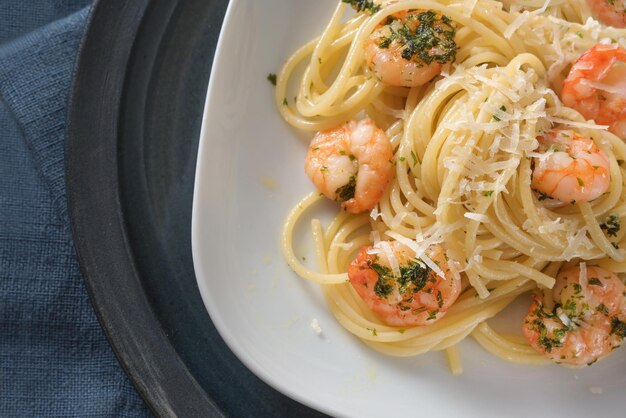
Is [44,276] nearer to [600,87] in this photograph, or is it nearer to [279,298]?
[279,298]

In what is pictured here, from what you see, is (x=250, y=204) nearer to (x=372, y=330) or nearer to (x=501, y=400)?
(x=372, y=330)

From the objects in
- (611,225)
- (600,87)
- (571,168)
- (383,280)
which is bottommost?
(611,225)

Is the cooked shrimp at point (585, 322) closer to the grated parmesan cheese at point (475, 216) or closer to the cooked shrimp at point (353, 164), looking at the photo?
the grated parmesan cheese at point (475, 216)

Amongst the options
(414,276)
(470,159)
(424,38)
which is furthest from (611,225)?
(424,38)

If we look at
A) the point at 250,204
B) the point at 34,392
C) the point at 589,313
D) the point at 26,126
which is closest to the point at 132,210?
the point at 250,204

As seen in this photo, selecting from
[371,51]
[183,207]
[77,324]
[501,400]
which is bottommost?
[501,400]
